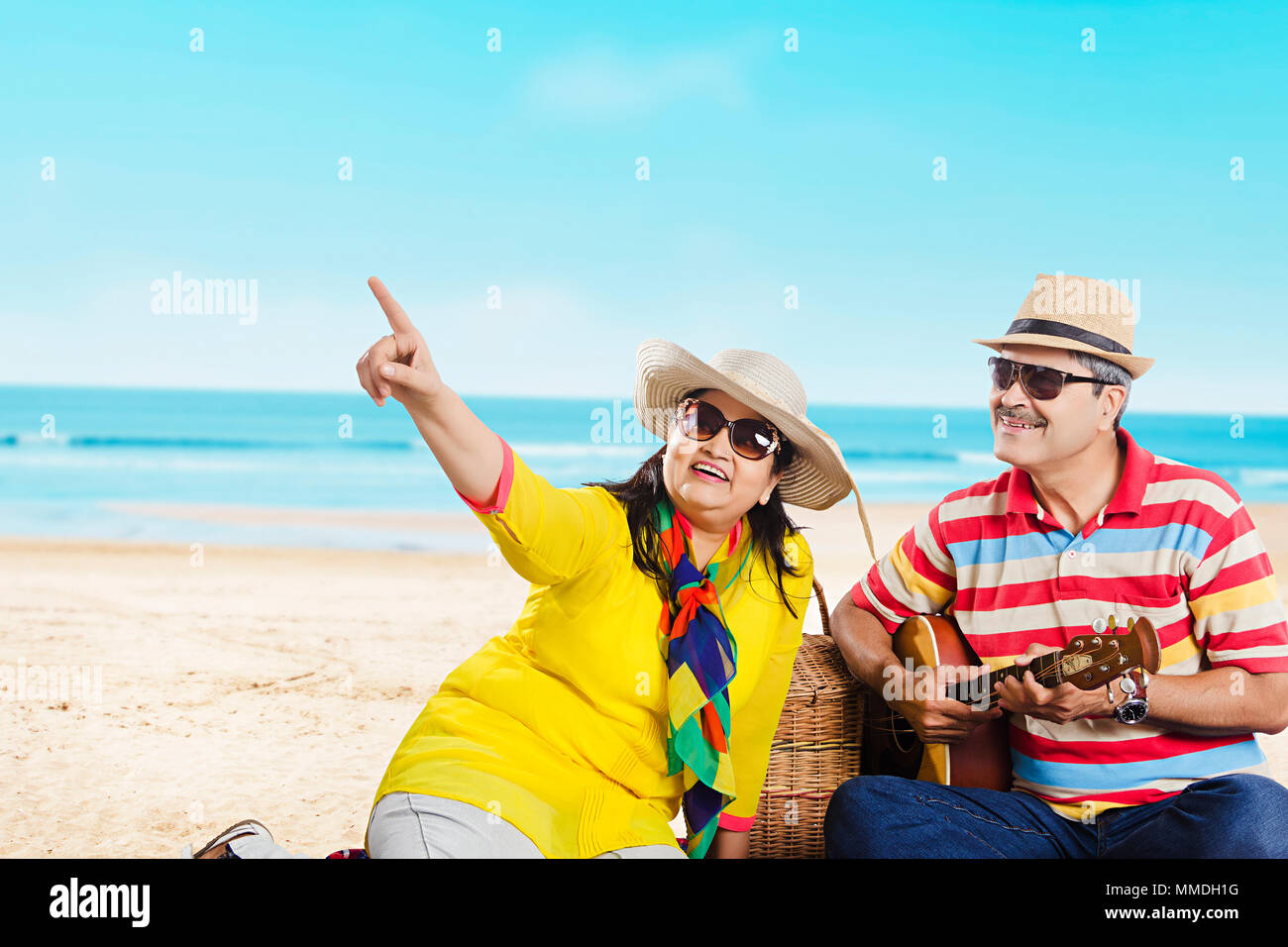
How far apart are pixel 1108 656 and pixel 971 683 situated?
47cm

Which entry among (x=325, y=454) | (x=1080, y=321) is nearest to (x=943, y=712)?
(x=1080, y=321)

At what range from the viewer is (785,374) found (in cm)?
306

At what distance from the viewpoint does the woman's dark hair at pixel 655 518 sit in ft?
9.57

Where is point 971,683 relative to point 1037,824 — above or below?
above

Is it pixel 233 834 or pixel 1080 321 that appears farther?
pixel 1080 321

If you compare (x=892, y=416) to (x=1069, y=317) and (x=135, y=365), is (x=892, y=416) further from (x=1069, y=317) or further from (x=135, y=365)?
(x=1069, y=317)

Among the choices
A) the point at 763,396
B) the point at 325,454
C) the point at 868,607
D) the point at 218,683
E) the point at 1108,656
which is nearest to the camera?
the point at 1108,656

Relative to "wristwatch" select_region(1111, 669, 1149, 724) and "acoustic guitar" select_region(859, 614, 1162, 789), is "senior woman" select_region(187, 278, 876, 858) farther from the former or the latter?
"wristwatch" select_region(1111, 669, 1149, 724)

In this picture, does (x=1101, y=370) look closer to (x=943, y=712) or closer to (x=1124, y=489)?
(x=1124, y=489)

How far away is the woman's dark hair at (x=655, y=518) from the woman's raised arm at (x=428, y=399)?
2.30ft

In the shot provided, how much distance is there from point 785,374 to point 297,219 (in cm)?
4473

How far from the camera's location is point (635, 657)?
2.83 metres

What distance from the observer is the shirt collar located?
3.00 m
